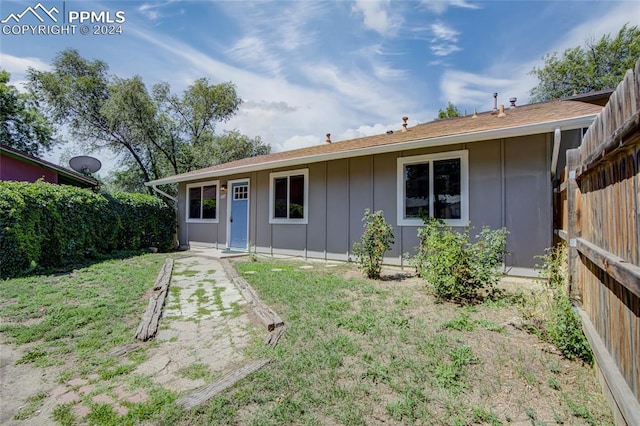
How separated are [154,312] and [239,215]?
249 inches

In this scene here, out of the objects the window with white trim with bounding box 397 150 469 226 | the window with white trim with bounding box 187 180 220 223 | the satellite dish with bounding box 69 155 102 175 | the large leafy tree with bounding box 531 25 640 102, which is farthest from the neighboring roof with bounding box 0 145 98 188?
the large leafy tree with bounding box 531 25 640 102

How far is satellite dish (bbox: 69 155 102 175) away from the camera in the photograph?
39.0 feet

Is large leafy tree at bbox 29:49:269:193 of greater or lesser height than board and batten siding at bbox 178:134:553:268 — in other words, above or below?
above

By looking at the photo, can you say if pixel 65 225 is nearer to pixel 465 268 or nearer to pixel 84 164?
pixel 84 164

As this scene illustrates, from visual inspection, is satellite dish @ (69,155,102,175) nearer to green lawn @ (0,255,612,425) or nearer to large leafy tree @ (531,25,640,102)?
green lawn @ (0,255,612,425)

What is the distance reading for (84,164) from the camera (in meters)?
11.9

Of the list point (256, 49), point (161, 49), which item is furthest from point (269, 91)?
point (161, 49)

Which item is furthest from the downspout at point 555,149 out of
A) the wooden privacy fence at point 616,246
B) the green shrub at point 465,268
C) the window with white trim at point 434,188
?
the wooden privacy fence at point 616,246

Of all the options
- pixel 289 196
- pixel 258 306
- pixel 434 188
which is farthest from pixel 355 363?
pixel 289 196

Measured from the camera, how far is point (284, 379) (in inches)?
89.9

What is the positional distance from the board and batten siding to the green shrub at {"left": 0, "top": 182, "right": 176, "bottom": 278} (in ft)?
7.86

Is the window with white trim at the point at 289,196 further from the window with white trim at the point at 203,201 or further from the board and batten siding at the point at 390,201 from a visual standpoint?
the window with white trim at the point at 203,201

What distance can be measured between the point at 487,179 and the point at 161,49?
9.20 m

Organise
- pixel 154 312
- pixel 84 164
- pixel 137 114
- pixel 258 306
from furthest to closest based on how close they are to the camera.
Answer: pixel 137 114 < pixel 84 164 < pixel 258 306 < pixel 154 312
